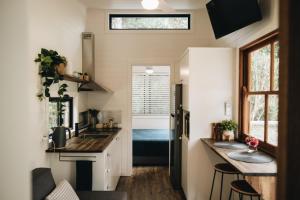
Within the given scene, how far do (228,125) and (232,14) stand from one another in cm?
146

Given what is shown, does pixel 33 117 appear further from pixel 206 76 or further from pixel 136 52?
pixel 136 52

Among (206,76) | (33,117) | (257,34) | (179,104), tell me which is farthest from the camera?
(179,104)

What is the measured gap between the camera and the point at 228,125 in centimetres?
335

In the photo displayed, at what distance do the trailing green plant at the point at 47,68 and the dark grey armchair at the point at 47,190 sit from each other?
84 centimetres

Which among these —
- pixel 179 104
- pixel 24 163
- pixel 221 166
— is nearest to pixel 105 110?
pixel 179 104

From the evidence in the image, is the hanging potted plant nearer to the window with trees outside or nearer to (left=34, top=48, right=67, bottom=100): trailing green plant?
(left=34, top=48, right=67, bottom=100): trailing green plant

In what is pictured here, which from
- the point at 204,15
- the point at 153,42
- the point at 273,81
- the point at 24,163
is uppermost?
the point at 204,15

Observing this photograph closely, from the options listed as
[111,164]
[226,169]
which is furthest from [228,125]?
[111,164]

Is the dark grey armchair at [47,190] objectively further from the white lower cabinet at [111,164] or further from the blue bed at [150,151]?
the blue bed at [150,151]

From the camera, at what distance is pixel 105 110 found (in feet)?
16.1

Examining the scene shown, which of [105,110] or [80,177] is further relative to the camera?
[105,110]

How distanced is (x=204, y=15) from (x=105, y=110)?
2.75m

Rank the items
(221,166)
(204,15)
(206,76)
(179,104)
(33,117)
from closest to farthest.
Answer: (33,117)
(221,166)
(206,76)
(179,104)
(204,15)

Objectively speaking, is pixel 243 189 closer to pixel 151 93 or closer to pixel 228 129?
pixel 228 129
